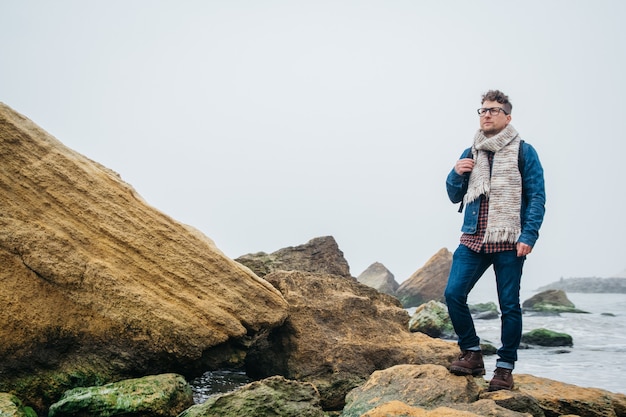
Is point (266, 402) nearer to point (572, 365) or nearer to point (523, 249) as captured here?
point (523, 249)

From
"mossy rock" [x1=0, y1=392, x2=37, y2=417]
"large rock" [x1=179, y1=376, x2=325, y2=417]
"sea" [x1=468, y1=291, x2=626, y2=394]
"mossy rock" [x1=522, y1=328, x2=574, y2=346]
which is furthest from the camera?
"mossy rock" [x1=522, y1=328, x2=574, y2=346]

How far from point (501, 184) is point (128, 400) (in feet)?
13.9

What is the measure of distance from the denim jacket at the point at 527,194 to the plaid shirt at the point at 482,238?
0.16 ft

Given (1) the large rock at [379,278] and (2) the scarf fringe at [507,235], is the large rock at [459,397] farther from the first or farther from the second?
(1) the large rock at [379,278]

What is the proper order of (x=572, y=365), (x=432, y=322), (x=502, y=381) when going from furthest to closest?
1. (x=432, y=322)
2. (x=572, y=365)
3. (x=502, y=381)

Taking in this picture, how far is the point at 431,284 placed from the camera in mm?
35625

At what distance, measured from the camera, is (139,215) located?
6301mm

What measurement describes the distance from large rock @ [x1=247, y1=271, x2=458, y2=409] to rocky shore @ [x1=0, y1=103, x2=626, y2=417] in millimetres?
19

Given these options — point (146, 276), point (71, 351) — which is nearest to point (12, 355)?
point (71, 351)

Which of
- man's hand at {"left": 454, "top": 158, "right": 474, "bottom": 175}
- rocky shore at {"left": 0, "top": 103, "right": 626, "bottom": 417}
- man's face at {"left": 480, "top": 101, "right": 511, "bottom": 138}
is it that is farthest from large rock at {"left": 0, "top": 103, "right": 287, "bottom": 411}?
man's face at {"left": 480, "top": 101, "right": 511, "bottom": 138}

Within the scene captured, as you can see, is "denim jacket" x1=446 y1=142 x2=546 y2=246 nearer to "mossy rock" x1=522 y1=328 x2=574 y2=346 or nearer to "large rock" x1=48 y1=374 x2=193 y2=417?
"large rock" x1=48 y1=374 x2=193 y2=417

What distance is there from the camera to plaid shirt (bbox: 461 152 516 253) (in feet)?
16.5

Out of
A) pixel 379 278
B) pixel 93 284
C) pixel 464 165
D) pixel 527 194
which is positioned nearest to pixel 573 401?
pixel 527 194

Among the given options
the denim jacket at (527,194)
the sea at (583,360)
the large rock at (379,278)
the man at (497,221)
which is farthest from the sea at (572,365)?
the large rock at (379,278)
